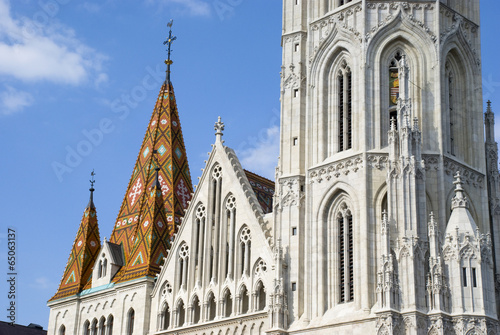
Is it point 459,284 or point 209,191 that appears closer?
point 459,284

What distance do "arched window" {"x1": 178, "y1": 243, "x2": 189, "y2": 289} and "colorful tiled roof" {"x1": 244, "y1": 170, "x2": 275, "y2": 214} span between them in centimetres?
333

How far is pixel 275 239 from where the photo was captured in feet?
106

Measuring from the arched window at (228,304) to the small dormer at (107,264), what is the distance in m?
6.41

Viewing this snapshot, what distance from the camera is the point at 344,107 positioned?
3266 cm

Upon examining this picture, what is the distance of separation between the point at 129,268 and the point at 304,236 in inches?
330

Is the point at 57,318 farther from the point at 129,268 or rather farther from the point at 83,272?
the point at 129,268

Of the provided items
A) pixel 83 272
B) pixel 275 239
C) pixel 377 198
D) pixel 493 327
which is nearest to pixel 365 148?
pixel 377 198

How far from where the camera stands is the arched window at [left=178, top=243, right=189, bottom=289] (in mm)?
34688

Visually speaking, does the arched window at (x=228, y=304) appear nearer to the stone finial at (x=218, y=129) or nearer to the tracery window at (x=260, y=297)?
the tracery window at (x=260, y=297)

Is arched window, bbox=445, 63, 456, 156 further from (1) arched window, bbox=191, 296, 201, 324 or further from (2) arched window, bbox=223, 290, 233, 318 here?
(1) arched window, bbox=191, 296, 201, 324

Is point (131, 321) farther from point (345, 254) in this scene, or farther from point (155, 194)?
point (345, 254)

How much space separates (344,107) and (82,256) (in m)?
13.7

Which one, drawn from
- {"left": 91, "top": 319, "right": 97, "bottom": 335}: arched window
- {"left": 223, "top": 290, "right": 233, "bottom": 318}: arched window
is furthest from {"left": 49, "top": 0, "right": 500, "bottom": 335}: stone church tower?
{"left": 91, "top": 319, "right": 97, "bottom": 335}: arched window

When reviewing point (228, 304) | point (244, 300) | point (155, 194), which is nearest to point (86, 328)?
point (155, 194)
